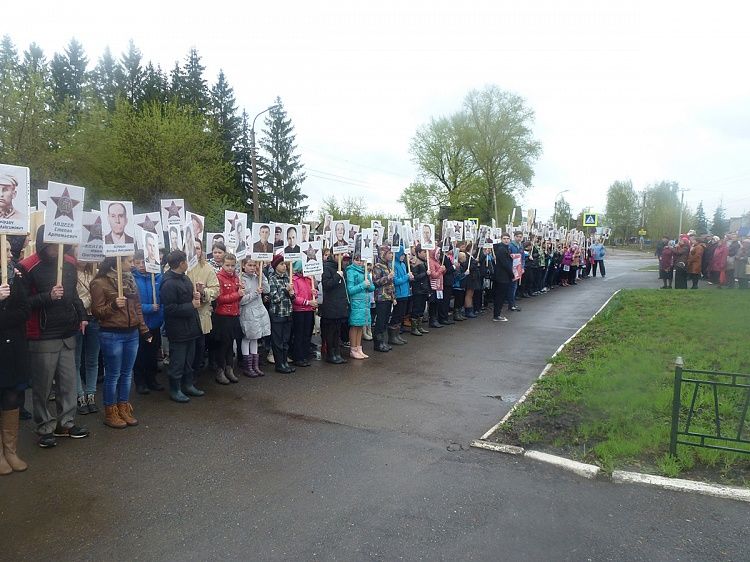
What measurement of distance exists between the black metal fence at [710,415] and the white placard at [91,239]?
6871 mm

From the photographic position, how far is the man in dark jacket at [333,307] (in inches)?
370

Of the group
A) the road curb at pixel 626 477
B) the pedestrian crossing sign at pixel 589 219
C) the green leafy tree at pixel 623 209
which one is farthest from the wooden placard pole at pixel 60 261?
the green leafy tree at pixel 623 209

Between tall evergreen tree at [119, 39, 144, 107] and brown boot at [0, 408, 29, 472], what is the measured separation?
55744 millimetres

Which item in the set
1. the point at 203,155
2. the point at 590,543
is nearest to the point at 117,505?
the point at 590,543

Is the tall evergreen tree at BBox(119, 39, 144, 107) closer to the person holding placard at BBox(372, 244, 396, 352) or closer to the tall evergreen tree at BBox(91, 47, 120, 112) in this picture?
the tall evergreen tree at BBox(91, 47, 120, 112)

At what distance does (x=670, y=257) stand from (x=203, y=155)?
1065 inches

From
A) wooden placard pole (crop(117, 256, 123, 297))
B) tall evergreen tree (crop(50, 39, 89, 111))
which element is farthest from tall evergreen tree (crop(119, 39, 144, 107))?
wooden placard pole (crop(117, 256, 123, 297))

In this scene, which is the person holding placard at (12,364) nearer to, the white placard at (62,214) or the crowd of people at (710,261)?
the white placard at (62,214)

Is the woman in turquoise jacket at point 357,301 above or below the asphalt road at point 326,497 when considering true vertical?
above

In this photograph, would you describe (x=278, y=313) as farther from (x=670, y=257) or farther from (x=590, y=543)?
(x=670, y=257)

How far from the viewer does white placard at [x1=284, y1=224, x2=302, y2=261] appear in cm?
888

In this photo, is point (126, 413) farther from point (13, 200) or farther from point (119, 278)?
point (13, 200)

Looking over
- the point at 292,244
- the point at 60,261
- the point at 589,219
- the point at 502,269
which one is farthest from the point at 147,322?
the point at 589,219

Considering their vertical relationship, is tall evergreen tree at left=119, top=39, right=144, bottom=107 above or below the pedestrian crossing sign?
above
